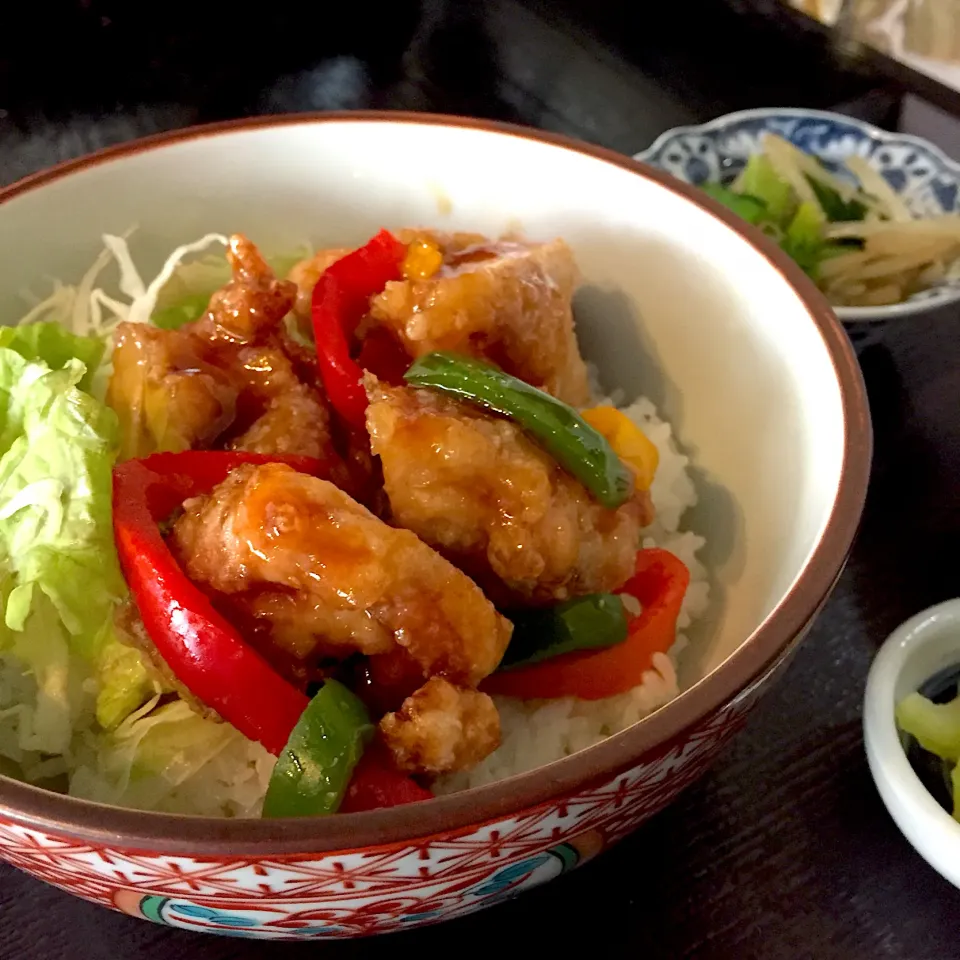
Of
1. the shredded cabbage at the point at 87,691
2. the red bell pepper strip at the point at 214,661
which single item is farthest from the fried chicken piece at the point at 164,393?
the red bell pepper strip at the point at 214,661

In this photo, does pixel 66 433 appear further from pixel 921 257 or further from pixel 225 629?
pixel 921 257

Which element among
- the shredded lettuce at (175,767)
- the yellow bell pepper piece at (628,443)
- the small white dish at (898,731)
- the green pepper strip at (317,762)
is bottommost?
the shredded lettuce at (175,767)

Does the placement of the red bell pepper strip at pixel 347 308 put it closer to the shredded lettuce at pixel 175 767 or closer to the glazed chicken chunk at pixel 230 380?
the glazed chicken chunk at pixel 230 380

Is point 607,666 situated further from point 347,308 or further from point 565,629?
point 347,308

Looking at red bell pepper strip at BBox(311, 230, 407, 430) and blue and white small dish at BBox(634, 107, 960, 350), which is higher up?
blue and white small dish at BBox(634, 107, 960, 350)

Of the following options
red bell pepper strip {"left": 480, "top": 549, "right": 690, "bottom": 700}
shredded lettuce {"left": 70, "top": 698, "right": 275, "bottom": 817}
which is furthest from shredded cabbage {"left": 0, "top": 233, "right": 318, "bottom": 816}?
red bell pepper strip {"left": 480, "top": 549, "right": 690, "bottom": 700}

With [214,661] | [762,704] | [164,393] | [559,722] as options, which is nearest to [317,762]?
[214,661]

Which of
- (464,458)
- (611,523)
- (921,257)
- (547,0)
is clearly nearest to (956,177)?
(921,257)

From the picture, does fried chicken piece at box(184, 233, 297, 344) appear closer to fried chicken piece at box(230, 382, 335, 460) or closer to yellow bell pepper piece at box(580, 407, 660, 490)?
fried chicken piece at box(230, 382, 335, 460)
